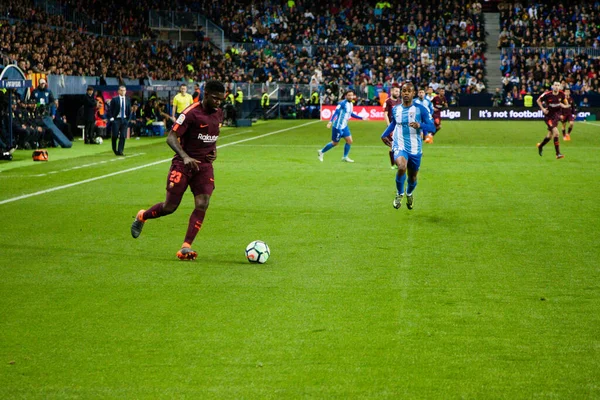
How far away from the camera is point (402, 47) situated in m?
62.3

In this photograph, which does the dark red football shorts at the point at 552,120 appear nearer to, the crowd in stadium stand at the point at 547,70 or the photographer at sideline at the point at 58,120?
the photographer at sideline at the point at 58,120

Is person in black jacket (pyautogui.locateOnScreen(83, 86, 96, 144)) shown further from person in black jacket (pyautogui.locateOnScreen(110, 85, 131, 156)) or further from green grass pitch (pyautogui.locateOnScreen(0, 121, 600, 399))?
green grass pitch (pyautogui.locateOnScreen(0, 121, 600, 399))

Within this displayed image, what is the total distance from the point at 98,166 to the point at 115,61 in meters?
25.8

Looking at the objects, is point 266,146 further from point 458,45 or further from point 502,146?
point 458,45

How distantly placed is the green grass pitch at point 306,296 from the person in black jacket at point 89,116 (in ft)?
47.0

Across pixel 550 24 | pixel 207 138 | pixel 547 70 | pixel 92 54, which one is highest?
pixel 550 24

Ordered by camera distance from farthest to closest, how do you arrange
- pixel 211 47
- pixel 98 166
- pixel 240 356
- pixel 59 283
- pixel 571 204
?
pixel 211 47
pixel 98 166
pixel 571 204
pixel 59 283
pixel 240 356

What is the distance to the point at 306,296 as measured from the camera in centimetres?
812

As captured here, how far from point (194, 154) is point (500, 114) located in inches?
1913

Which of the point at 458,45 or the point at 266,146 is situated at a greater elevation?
the point at 458,45

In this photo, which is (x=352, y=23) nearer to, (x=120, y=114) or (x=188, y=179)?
(x=120, y=114)

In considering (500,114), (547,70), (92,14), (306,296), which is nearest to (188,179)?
(306,296)

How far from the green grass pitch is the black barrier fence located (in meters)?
39.0

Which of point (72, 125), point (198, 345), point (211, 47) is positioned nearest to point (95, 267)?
point (198, 345)
